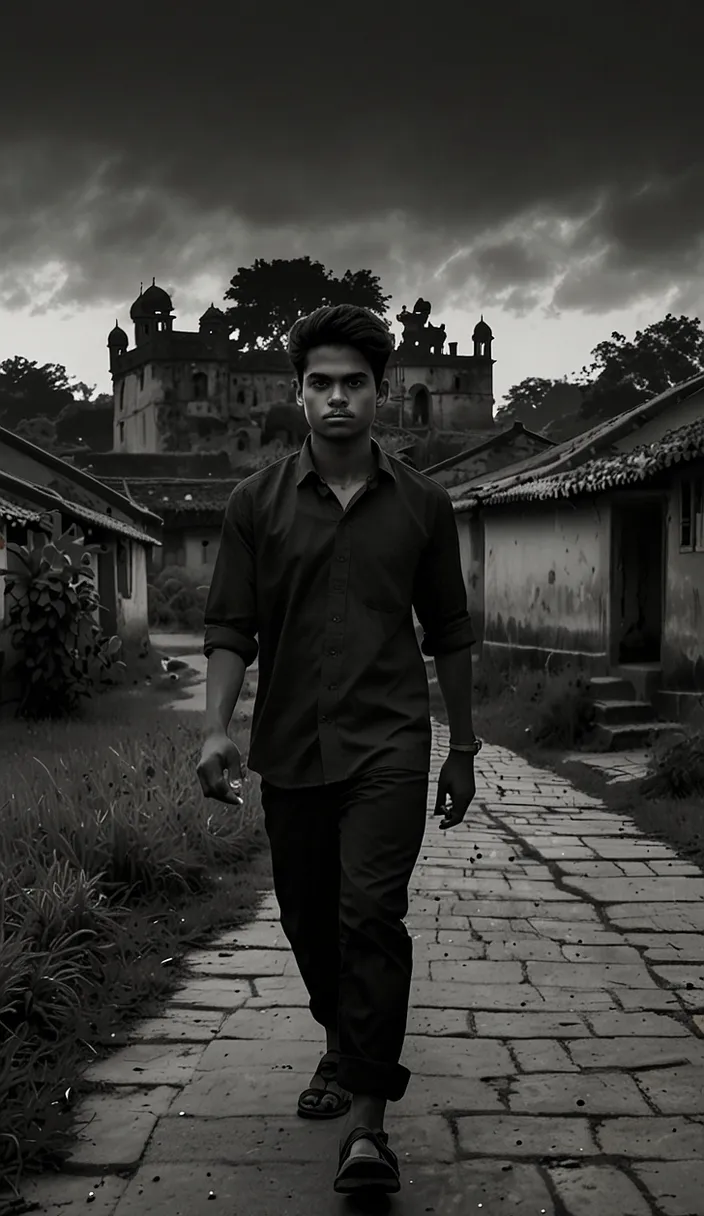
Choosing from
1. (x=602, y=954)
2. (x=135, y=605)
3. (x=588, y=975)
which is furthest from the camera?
(x=135, y=605)

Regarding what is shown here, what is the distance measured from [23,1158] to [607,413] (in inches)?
1810

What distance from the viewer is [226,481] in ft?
136

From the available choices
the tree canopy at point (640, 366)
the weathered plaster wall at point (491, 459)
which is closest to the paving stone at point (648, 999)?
the weathered plaster wall at point (491, 459)

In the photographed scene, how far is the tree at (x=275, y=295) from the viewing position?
59.4 metres

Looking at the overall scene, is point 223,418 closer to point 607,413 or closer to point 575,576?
point 607,413

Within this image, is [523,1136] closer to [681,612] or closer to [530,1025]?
[530,1025]

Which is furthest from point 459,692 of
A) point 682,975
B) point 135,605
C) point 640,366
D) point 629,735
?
point 640,366

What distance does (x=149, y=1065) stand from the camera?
138 inches

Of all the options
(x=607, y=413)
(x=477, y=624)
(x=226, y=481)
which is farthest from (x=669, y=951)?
(x=607, y=413)

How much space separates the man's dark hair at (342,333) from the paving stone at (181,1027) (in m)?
2.12

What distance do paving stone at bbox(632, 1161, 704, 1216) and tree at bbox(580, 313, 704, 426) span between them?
45.8 meters

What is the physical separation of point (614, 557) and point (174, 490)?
27.8 metres

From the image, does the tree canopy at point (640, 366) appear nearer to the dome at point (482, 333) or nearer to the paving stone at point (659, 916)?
the dome at point (482, 333)

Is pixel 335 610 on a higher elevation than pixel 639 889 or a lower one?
higher
